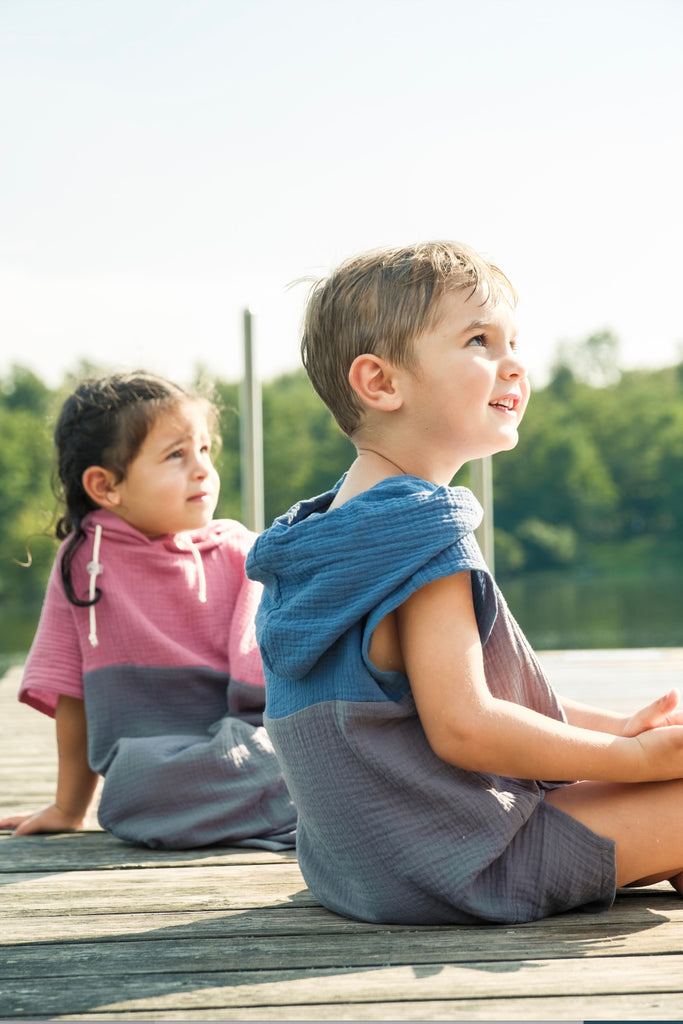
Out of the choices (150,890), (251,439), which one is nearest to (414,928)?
(150,890)

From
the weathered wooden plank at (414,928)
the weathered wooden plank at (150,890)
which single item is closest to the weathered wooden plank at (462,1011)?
the weathered wooden plank at (414,928)

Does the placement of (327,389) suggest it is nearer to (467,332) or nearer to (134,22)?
(467,332)

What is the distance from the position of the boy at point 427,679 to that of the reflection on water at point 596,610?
48.7ft

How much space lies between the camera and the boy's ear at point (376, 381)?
4.43ft

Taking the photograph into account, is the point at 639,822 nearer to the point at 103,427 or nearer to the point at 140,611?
the point at 140,611

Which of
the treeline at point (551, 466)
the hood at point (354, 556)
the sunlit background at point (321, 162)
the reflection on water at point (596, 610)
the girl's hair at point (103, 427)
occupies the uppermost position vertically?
the sunlit background at point (321, 162)

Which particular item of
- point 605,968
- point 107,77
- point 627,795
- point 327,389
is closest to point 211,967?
point 605,968

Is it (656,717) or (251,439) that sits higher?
(251,439)

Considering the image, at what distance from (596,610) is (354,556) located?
75.2 feet

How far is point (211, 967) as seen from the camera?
118 cm

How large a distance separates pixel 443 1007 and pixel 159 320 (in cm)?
3596

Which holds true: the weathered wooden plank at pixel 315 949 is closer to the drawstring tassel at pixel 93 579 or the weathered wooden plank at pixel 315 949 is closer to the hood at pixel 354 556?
the hood at pixel 354 556

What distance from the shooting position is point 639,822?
1.35m

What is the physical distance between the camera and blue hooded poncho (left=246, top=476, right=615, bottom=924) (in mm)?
1269
